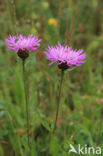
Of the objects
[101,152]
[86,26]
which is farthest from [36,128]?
[86,26]

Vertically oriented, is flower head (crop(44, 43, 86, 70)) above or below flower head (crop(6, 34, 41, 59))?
below

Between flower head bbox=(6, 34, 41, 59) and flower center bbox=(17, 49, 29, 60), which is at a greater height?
flower head bbox=(6, 34, 41, 59)

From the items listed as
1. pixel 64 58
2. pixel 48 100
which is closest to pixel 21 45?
pixel 64 58

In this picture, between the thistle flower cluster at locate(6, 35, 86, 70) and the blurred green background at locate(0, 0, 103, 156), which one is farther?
the blurred green background at locate(0, 0, 103, 156)

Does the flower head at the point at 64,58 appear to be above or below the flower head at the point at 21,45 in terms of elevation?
below

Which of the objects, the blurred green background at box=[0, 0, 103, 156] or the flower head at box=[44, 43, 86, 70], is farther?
the blurred green background at box=[0, 0, 103, 156]

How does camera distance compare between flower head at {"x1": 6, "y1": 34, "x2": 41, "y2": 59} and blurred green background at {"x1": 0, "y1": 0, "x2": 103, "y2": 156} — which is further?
blurred green background at {"x1": 0, "y1": 0, "x2": 103, "y2": 156}

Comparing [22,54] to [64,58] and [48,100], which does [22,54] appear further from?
[48,100]

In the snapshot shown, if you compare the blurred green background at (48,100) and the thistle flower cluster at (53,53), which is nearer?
the thistle flower cluster at (53,53)

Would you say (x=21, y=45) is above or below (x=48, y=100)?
above

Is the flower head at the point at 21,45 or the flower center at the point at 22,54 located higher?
the flower head at the point at 21,45

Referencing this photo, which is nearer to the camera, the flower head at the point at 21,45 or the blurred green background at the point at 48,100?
the flower head at the point at 21,45
